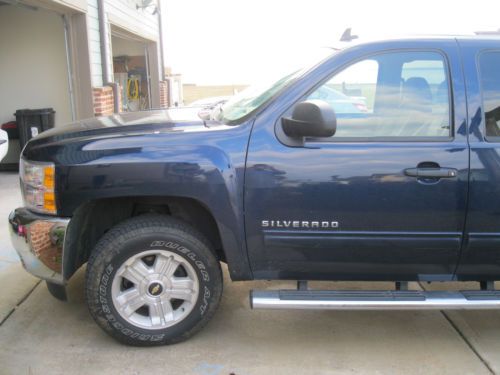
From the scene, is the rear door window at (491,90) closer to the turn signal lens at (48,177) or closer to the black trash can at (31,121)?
the turn signal lens at (48,177)

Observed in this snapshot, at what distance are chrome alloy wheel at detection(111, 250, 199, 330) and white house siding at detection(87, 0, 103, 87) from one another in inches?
240

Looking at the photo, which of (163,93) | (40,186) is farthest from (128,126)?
(163,93)

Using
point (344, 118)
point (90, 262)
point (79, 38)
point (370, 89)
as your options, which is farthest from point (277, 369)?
point (79, 38)

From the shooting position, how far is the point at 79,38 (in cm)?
823

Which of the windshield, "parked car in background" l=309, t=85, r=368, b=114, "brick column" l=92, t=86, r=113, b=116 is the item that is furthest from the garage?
"parked car in background" l=309, t=85, r=368, b=114

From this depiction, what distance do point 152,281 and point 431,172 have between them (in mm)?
1835

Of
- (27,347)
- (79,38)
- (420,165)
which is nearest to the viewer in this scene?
(420,165)

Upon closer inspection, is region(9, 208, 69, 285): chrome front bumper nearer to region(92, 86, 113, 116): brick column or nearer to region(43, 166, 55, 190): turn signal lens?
region(43, 166, 55, 190): turn signal lens

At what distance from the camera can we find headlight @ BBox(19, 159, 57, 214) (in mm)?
3107

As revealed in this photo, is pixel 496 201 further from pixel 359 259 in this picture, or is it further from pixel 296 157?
pixel 296 157

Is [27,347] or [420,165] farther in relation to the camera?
[27,347]

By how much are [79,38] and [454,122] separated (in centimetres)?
688

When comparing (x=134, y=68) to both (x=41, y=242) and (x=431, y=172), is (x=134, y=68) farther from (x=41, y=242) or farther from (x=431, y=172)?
(x=431, y=172)

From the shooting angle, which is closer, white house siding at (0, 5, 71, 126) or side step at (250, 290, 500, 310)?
side step at (250, 290, 500, 310)
